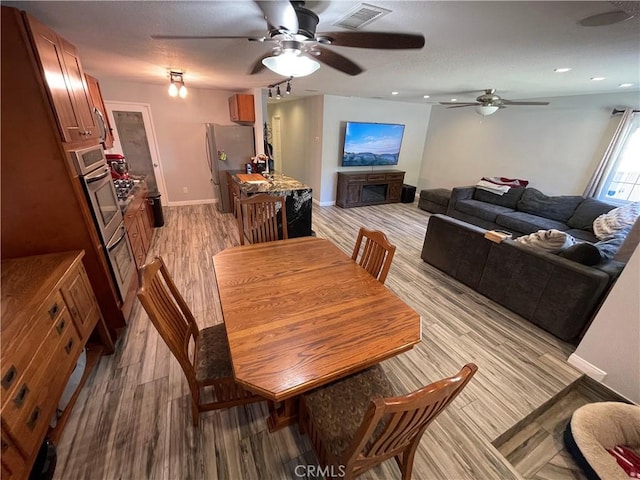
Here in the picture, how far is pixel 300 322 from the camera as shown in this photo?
1.26 metres

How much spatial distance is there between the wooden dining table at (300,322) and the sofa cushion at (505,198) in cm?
436

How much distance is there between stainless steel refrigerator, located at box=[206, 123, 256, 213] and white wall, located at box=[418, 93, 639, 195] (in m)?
4.60

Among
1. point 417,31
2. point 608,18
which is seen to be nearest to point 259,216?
point 417,31

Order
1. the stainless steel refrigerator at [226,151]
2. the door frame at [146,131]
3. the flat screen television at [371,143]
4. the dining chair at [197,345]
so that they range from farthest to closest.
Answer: the flat screen television at [371,143] → the stainless steel refrigerator at [226,151] → the door frame at [146,131] → the dining chair at [197,345]

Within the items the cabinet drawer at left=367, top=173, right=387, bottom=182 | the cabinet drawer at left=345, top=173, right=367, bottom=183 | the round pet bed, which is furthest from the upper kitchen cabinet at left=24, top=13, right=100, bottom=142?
Answer: the cabinet drawer at left=367, top=173, right=387, bottom=182

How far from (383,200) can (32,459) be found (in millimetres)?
6123

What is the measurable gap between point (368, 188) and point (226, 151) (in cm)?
316

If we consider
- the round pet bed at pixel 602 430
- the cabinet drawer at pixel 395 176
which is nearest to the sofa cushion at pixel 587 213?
the cabinet drawer at pixel 395 176

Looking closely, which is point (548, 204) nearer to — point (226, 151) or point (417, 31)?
point (417, 31)

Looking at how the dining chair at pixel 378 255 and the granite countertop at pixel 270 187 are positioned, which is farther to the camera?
the granite countertop at pixel 270 187

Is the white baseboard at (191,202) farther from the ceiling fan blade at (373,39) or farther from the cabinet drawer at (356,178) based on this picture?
the ceiling fan blade at (373,39)

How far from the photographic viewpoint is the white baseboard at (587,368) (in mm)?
1849

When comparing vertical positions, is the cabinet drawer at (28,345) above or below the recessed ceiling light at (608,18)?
below

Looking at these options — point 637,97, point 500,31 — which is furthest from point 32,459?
point 637,97
